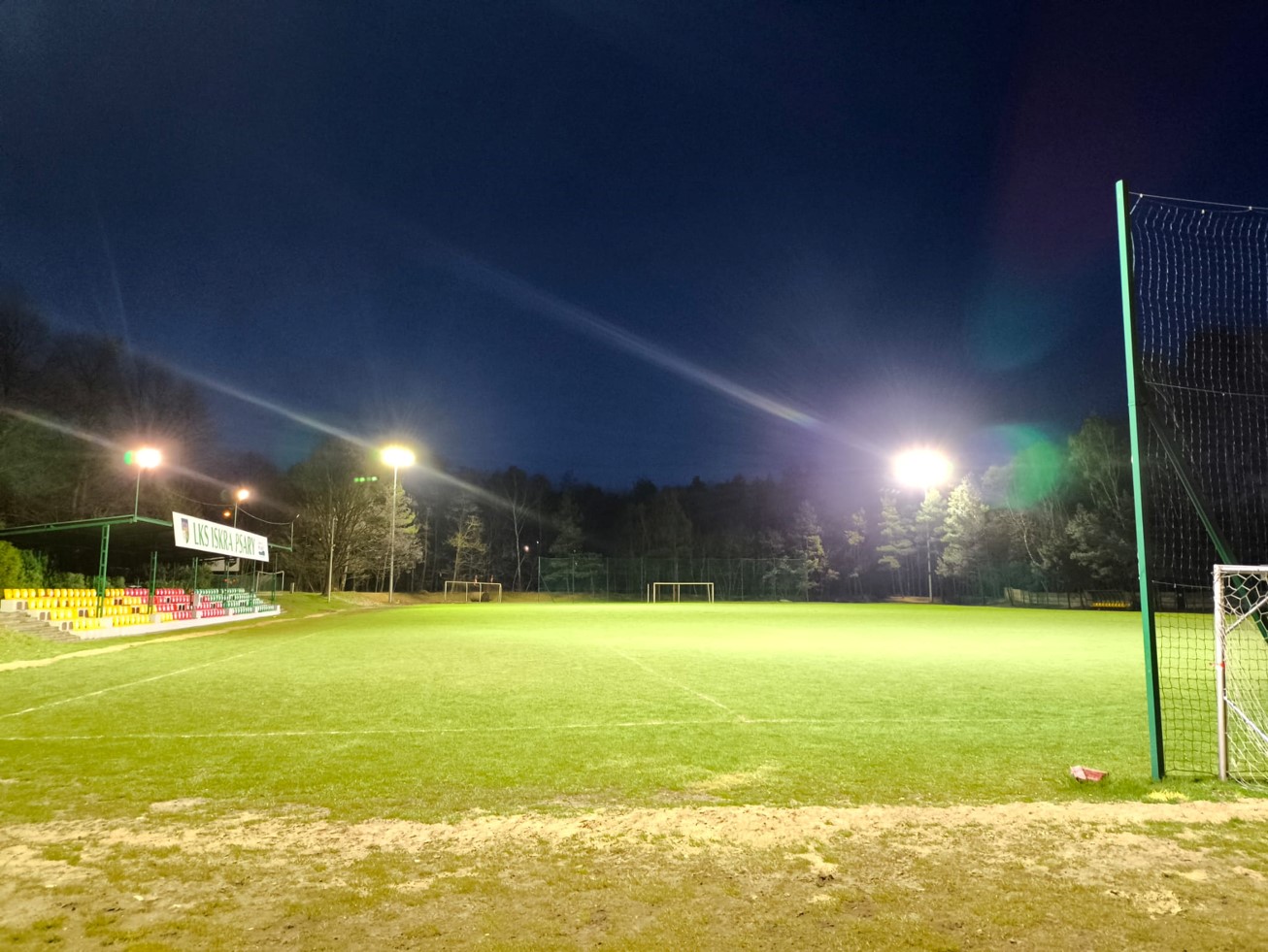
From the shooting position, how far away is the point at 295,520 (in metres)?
58.5

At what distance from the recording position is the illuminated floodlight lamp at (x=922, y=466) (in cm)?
5531

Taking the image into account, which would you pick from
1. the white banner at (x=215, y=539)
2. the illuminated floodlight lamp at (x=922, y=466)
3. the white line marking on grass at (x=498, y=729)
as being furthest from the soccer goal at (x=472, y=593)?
the white line marking on grass at (x=498, y=729)

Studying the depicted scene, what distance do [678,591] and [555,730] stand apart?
183ft

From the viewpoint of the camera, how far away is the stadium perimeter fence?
211ft

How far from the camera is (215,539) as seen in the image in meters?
28.6

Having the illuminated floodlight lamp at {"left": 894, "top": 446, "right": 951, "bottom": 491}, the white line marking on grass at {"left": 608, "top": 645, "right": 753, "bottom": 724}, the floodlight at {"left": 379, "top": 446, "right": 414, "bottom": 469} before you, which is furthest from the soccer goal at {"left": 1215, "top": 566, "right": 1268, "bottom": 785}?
the illuminated floodlight lamp at {"left": 894, "top": 446, "right": 951, "bottom": 491}

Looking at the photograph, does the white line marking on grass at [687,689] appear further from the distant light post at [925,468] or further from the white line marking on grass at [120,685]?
the distant light post at [925,468]

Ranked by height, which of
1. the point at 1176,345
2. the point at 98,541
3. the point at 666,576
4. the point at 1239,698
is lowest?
the point at 1239,698

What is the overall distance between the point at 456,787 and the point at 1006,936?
3.80 metres

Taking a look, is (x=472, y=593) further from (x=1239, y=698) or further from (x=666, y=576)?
(x=1239, y=698)

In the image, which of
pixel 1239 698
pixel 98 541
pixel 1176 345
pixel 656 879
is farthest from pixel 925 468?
pixel 656 879

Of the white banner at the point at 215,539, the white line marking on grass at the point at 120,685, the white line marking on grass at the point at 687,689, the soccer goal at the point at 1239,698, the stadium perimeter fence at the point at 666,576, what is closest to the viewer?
the soccer goal at the point at 1239,698

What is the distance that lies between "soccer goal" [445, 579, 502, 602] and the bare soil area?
5397cm

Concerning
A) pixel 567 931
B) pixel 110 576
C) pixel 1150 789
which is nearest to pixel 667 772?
pixel 567 931
